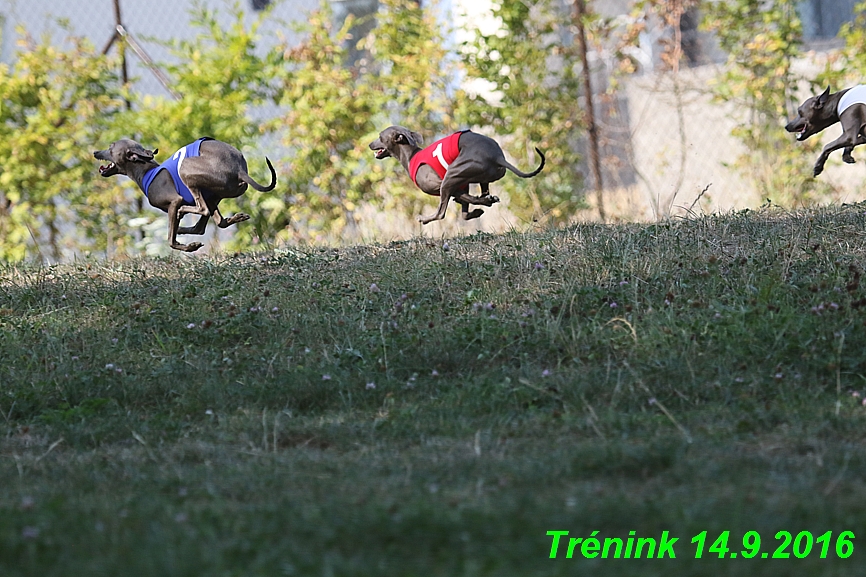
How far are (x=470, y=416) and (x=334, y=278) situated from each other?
7.18 feet

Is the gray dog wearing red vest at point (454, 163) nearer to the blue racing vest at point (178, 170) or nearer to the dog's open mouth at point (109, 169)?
the blue racing vest at point (178, 170)

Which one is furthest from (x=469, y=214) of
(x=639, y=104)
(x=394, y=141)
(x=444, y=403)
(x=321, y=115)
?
(x=639, y=104)

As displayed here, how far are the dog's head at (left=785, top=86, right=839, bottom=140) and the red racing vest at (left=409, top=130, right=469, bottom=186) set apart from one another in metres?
2.44

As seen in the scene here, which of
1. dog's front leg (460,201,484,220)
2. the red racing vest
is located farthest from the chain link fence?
the red racing vest

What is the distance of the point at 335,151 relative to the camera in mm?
11188

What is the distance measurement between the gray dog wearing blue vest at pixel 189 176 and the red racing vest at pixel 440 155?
1.08 m

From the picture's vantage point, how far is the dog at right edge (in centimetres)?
717

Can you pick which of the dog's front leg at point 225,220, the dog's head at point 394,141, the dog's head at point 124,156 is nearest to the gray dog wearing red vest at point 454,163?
the dog's head at point 394,141

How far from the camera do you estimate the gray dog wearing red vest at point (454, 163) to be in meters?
7.11

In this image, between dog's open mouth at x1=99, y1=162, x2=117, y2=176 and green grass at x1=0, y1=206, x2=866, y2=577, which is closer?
green grass at x1=0, y1=206, x2=866, y2=577

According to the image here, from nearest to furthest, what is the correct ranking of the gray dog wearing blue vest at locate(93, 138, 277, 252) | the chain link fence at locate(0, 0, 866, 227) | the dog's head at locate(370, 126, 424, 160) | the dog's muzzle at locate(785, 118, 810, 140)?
1. the gray dog wearing blue vest at locate(93, 138, 277, 252)
2. the dog's muzzle at locate(785, 118, 810, 140)
3. the dog's head at locate(370, 126, 424, 160)
4. the chain link fence at locate(0, 0, 866, 227)

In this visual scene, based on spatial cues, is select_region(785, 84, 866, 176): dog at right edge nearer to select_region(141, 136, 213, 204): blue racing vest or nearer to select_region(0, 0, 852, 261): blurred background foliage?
select_region(0, 0, 852, 261): blurred background foliage

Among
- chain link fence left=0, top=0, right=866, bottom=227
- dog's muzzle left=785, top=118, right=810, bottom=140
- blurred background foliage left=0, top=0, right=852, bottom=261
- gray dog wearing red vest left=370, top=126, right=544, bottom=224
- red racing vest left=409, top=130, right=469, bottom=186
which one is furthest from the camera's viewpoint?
chain link fence left=0, top=0, right=866, bottom=227

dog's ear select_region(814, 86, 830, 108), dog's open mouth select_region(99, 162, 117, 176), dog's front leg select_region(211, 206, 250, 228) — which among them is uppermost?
dog's open mouth select_region(99, 162, 117, 176)
